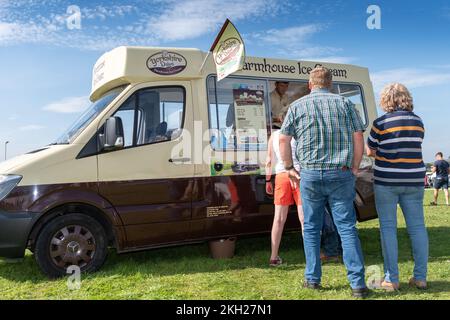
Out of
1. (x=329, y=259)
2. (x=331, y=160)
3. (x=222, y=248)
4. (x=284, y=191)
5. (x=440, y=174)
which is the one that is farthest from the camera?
(x=440, y=174)

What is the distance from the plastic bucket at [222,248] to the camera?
19.9 ft

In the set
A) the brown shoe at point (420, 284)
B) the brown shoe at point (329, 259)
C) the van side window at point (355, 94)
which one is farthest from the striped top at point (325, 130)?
the van side window at point (355, 94)

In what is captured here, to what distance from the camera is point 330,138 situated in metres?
4.14

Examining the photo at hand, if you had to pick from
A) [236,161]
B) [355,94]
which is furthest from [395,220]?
[355,94]

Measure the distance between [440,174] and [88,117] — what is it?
1273 cm

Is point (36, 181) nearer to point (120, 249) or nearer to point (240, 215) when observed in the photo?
point (120, 249)

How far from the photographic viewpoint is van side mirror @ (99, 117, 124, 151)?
17.0 feet

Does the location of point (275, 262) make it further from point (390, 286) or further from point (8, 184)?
point (8, 184)

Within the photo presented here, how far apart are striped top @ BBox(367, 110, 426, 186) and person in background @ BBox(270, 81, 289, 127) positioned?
7.08 feet

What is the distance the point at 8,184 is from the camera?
4961mm

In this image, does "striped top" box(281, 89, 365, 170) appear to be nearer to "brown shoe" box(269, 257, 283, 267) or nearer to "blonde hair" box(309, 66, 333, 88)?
"blonde hair" box(309, 66, 333, 88)

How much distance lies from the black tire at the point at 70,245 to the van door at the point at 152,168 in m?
0.35

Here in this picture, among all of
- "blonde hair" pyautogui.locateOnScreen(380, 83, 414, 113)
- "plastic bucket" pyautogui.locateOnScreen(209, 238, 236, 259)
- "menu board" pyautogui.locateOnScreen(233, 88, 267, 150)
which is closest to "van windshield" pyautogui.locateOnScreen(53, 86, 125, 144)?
"menu board" pyautogui.locateOnScreen(233, 88, 267, 150)
